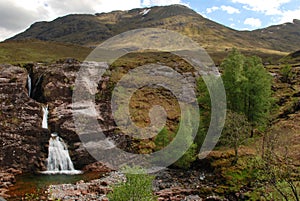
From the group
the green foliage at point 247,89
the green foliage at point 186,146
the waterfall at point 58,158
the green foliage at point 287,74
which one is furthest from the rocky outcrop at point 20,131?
the green foliage at point 287,74

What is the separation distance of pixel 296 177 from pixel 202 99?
23.3 metres

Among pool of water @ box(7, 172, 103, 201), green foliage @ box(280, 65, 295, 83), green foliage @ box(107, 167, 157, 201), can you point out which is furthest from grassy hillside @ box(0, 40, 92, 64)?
green foliage @ box(280, 65, 295, 83)

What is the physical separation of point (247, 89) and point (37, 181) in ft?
118

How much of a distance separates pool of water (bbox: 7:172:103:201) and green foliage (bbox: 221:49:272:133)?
26165 mm

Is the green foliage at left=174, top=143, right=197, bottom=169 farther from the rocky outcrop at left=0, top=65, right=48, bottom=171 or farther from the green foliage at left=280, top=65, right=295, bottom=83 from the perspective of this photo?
the green foliage at left=280, top=65, right=295, bottom=83

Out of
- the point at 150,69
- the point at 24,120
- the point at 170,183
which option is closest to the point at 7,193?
the point at 24,120

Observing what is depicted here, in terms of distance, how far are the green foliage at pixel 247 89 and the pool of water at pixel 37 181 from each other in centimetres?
2617

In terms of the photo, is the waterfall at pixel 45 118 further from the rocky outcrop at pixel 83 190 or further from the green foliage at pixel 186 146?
the green foliage at pixel 186 146

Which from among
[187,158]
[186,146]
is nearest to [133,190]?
[186,146]

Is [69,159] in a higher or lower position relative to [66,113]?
lower

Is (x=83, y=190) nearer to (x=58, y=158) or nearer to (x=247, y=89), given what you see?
(x=58, y=158)

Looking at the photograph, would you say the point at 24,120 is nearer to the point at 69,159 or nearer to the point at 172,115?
the point at 69,159

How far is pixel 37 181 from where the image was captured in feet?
131

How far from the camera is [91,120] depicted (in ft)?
177
